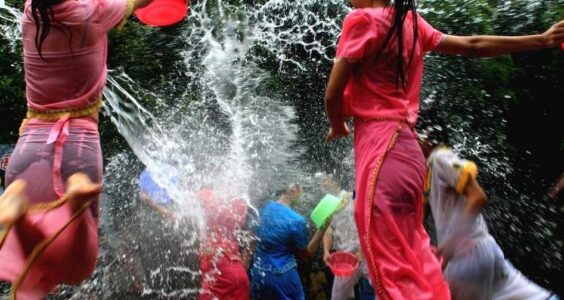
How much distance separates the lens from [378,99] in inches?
108

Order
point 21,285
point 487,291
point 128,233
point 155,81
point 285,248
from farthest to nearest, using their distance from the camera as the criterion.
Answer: point 155,81
point 128,233
point 285,248
point 487,291
point 21,285

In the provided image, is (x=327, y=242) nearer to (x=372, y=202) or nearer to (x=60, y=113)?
(x=372, y=202)

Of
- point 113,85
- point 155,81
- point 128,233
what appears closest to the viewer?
point 128,233

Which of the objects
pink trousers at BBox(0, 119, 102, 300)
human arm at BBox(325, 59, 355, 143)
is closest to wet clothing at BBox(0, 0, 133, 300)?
pink trousers at BBox(0, 119, 102, 300)

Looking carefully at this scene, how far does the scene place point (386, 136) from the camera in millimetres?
2686

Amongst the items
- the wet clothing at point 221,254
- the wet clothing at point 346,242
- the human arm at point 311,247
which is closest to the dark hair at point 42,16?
the wet clothing at point 221,254

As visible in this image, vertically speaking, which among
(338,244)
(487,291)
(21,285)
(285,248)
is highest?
(21,285)

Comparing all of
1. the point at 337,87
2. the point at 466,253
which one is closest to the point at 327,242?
the point at 466,253

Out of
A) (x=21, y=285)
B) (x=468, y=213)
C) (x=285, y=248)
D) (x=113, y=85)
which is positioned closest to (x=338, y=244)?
(x=285, y=248)

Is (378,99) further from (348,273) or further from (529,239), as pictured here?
(529,239)

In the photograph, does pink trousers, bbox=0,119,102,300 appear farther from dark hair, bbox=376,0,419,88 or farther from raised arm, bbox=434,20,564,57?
raised arm, bbox=434,20,564,57

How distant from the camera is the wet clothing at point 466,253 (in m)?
2.75

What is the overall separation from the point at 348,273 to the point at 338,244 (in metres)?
1.09

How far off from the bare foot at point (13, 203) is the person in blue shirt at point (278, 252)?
8.70 ft
